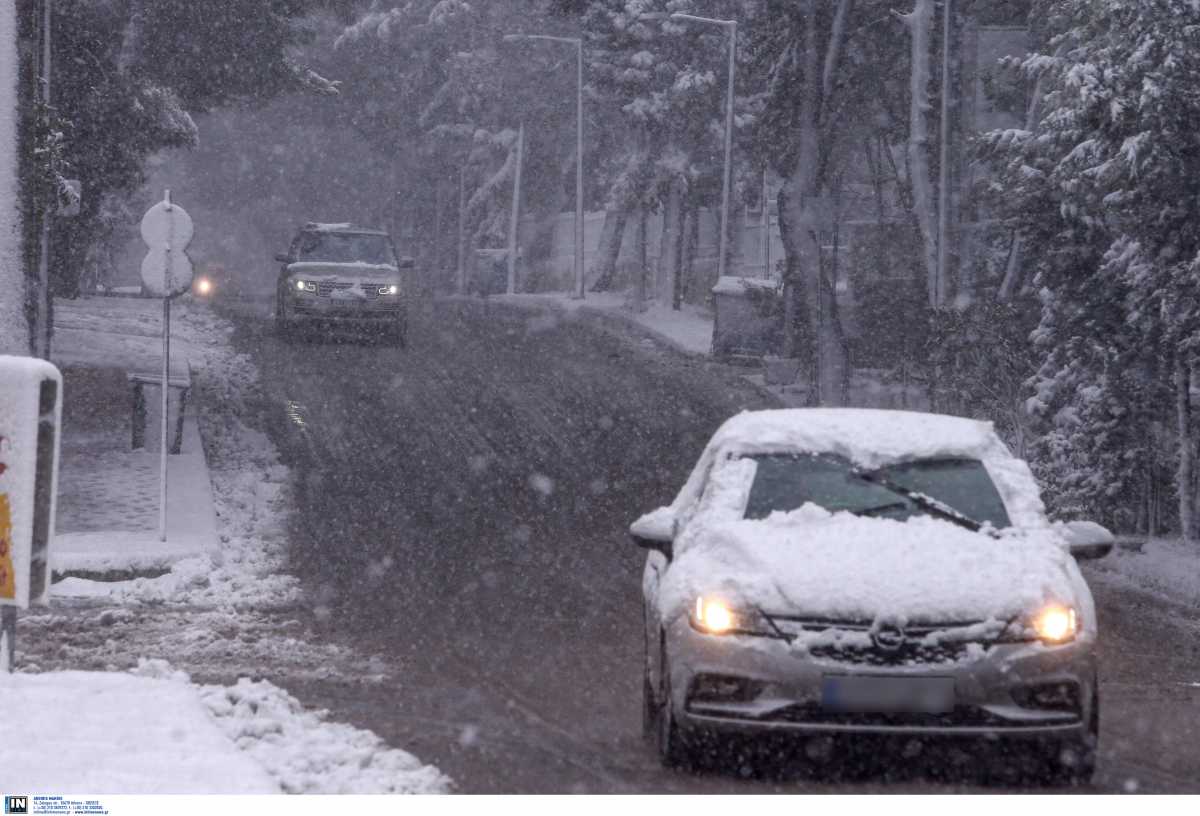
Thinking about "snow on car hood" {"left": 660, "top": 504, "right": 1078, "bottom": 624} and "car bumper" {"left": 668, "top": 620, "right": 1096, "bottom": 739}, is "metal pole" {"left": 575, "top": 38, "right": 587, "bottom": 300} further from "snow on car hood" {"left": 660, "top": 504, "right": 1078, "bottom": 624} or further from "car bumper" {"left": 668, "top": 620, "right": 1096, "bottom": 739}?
"car bumper" {"left": 668, "top": 620, "right": 1096, "bottom": 739}

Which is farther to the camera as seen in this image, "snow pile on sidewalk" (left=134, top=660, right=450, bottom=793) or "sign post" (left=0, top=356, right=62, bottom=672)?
"sign post" (left=0, top=356, right=62, bottom=672)

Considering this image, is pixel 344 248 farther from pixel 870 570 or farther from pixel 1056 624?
pixel 1056 624

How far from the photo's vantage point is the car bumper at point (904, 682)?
7.06 m

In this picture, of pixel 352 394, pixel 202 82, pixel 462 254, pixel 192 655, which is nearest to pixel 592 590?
pixel 192 655

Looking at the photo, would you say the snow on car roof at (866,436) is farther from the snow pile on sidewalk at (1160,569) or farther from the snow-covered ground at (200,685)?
the snow pile on sidewalk at (1160,569)

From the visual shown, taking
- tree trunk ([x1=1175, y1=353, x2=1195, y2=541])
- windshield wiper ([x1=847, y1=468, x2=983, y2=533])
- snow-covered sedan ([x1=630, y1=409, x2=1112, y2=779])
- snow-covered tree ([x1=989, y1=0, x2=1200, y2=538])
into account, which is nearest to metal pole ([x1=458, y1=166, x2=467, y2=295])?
snow-covered tree ([x1=989, y1=0, x2=1200, y2=538])

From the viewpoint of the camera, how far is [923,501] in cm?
809

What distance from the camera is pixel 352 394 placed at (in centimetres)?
2439

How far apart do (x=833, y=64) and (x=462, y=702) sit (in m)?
22.2

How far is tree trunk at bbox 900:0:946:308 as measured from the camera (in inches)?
1115

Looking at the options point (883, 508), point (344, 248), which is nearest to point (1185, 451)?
point (883, 508)

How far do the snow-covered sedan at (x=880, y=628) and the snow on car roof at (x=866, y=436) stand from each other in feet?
1.21

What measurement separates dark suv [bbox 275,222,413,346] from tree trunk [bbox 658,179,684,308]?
1504cm
